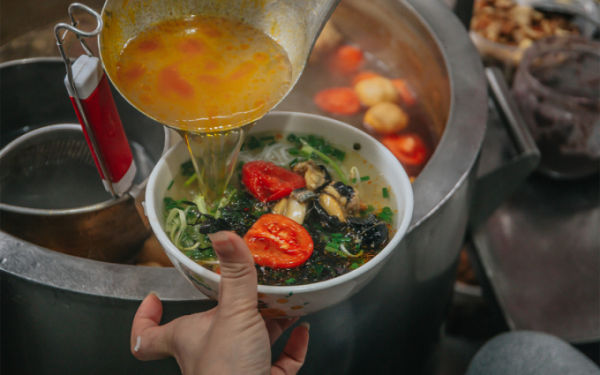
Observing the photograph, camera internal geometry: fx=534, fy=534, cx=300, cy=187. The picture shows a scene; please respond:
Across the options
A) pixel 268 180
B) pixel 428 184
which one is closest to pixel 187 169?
pixel 268 180

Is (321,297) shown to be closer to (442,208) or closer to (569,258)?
(442,208)

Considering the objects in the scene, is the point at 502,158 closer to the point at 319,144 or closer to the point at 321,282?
the point at 319,144

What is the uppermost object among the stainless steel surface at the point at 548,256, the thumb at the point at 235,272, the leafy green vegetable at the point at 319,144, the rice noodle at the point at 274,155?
the thumb at the point at 235,272

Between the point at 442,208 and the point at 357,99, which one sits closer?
the point at 442,208

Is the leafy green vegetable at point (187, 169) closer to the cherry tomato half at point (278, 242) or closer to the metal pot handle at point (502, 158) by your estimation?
the cherry tomato half at point (278, 242)

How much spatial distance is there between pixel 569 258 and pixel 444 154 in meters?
1.46

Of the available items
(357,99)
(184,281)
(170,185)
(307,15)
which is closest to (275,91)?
(307,15)

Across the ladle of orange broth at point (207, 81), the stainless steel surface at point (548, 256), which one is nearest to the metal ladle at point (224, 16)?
the ladle of orange broth at point (207, 81)

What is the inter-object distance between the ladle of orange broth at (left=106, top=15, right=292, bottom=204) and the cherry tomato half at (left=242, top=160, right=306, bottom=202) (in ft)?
0.18

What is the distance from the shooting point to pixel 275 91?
51.8 inches

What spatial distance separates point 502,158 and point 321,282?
144 centimetres

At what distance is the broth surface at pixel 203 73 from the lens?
1250mm

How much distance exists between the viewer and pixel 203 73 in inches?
52.9

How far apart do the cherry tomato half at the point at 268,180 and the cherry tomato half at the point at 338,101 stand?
761mm
